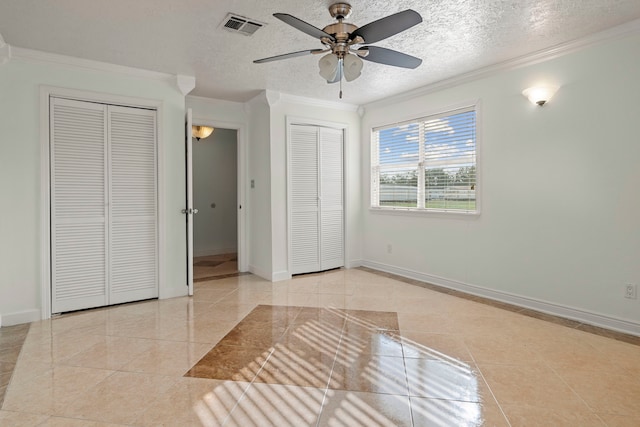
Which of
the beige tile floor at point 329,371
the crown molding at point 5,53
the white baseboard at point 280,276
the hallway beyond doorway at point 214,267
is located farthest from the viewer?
the hallway beyond doorway at point 214,267

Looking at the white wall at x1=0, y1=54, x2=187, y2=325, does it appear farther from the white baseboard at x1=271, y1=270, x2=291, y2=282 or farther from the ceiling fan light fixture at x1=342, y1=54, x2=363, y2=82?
the ceiling fan light fixture at x1=342, y1=54, x2=363, y2=82

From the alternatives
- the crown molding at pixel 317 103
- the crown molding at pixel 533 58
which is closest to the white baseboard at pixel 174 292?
the crown molding at pixel 317 103

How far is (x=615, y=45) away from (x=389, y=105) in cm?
260

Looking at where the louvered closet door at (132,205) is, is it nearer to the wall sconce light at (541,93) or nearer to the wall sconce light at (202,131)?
the wall sconce light at (202,131)

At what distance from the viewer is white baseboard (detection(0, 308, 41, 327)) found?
323 cm

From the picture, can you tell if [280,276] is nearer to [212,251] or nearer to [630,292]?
[212,251]

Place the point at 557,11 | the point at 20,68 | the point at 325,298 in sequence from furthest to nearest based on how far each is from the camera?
1. the point at 325,298
2. the point at 20,68
3. the point at 557,11

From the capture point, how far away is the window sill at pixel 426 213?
416 centimetres

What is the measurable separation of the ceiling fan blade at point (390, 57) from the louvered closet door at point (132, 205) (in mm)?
2600

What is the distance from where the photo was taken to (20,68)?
328cm

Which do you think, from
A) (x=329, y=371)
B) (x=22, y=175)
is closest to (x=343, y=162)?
(x=329, y=371)

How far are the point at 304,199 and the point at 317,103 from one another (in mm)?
1392

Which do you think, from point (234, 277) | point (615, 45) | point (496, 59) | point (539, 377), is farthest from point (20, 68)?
point (615, 45)

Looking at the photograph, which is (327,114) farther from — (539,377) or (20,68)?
(539,377)
